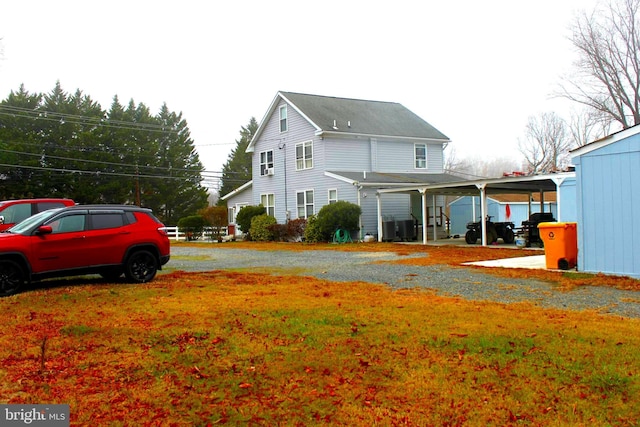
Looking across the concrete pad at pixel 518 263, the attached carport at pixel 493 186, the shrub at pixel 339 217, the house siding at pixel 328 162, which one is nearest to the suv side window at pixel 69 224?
the concrete pad at pixel 518 263

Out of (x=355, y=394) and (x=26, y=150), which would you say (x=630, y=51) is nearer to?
(x=355, y=394)

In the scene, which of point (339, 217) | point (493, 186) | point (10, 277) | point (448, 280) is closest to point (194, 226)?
point (339, 217)

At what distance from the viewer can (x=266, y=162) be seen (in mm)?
33781

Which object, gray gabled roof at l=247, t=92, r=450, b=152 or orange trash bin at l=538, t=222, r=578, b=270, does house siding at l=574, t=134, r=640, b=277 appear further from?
gray gabled roof at l=247, t=92, r=450, b=152

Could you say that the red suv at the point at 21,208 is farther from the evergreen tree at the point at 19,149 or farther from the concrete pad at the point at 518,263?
the evergreen tree at the point at 19,149

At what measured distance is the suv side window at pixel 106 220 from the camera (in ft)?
35.3

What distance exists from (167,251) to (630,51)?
35.4m

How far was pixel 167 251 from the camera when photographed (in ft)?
39.1

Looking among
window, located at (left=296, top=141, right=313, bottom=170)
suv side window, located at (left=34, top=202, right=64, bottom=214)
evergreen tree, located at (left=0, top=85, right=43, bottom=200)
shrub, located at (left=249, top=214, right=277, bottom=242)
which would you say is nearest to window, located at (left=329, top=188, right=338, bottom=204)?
window, located at (left=296, top=141, right=313, bottom=170)

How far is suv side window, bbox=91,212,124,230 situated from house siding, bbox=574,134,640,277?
32.5ft

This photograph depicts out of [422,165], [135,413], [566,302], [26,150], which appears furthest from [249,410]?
[26,150]

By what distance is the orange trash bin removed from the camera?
13.0m

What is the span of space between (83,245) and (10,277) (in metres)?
1.35

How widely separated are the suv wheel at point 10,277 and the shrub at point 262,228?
67.6 feet
